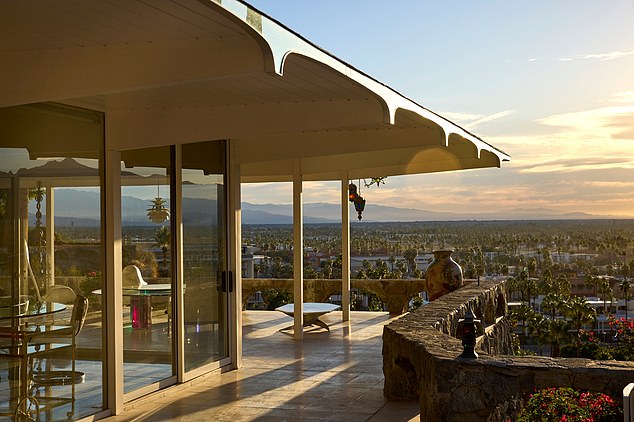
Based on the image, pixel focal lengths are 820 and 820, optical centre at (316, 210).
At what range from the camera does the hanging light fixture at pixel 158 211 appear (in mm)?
7195

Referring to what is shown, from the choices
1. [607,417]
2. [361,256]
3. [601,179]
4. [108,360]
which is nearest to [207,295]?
[108,360]

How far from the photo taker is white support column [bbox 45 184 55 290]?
5.82 meters

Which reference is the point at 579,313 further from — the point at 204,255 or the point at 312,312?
Answer: the point at 204,255

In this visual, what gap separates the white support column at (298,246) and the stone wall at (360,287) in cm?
318

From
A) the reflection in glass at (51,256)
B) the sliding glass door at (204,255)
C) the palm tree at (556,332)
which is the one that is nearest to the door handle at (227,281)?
the sliding glass door at (204,255)

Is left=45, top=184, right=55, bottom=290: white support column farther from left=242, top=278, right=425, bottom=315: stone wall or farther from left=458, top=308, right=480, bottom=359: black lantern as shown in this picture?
left=242, top=278, right=425, bottom=315: stone wall

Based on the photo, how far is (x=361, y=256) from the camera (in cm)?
4528

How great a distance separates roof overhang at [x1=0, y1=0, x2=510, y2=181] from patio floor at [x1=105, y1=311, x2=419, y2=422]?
2.20 metres

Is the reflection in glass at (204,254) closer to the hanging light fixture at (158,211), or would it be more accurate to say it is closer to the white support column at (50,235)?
the hanging light fixture at (158,211)

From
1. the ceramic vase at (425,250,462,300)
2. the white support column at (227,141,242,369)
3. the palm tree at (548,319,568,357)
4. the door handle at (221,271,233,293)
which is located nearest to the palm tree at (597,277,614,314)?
the palm tree at (548,319,568,357)

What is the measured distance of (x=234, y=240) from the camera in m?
8.47

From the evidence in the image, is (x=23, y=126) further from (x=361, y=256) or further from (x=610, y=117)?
(x=361, y=256)

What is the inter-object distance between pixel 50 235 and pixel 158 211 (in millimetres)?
1560

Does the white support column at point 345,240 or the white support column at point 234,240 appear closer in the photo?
the white support column at point 234,240
